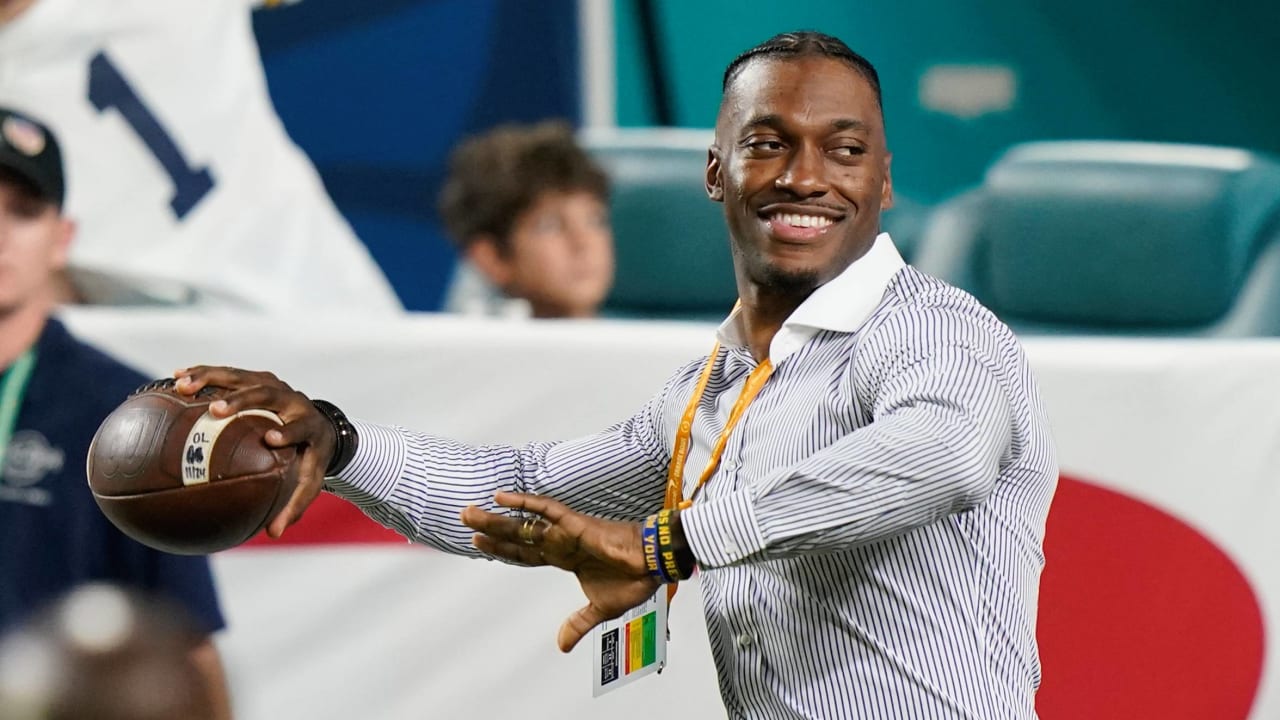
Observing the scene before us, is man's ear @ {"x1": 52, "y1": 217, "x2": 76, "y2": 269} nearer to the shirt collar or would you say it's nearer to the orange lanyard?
the orange lanyard

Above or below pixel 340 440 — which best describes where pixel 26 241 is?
below

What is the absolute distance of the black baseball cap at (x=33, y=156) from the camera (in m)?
2.95

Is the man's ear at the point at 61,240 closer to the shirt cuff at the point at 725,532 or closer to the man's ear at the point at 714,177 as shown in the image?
the man's ear at the point at 714,177

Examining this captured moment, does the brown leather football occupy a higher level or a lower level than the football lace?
lower

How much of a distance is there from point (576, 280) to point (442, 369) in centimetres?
131

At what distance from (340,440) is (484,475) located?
0.19 metres

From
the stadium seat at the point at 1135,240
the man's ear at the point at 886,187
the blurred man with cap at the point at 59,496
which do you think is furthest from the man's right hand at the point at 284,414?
the stadium seat at the point at 1135,240

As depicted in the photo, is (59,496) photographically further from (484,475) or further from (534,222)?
(534,222)

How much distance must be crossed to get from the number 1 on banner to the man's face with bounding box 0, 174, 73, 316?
2.84 feet

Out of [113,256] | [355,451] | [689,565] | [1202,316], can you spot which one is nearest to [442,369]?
[355,451]

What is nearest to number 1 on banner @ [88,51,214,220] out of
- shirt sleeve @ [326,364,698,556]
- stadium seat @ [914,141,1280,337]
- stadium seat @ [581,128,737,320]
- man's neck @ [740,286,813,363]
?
stadium seat @ [581,128,737,320]

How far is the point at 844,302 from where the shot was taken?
1643 mm

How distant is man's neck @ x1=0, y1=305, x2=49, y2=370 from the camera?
2725mm

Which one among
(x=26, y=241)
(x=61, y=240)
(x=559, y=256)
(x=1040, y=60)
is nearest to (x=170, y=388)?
(x=26, y=241)
